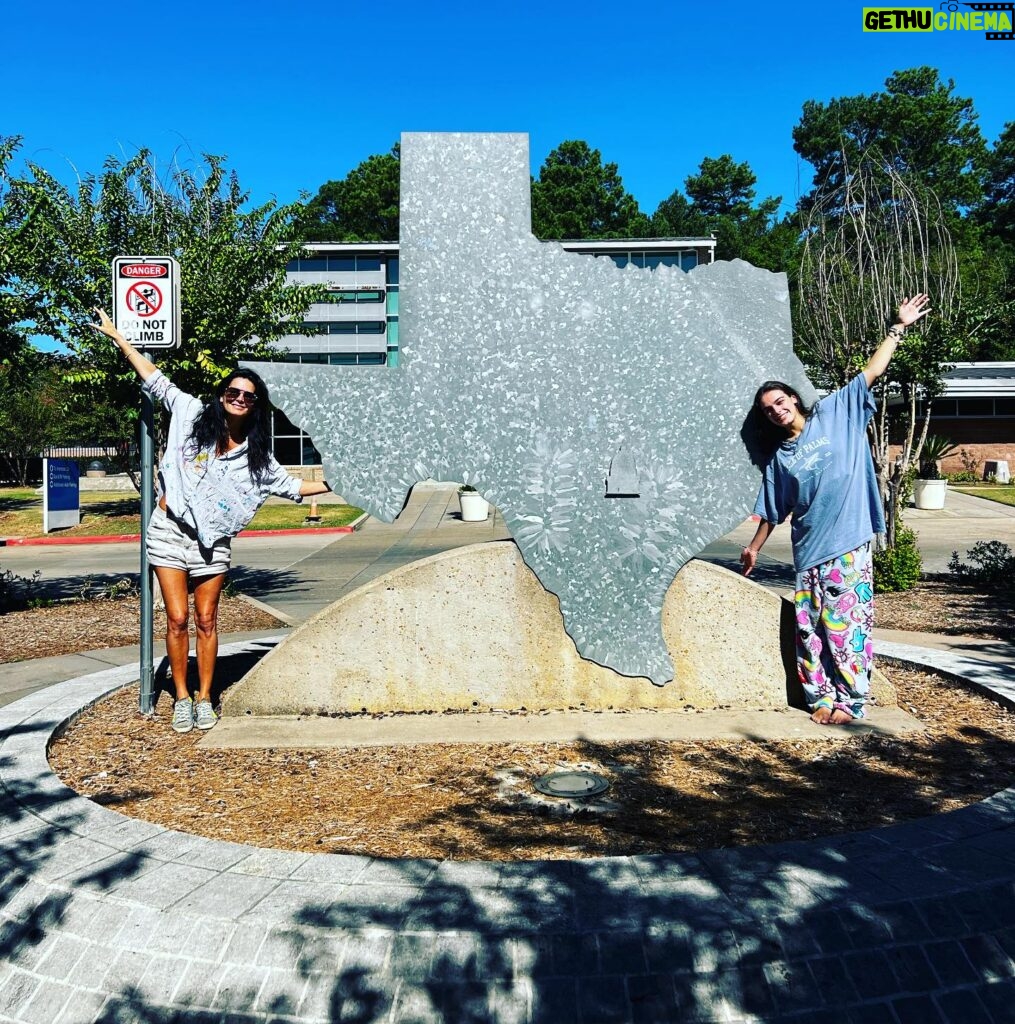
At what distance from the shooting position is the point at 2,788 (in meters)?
4.07

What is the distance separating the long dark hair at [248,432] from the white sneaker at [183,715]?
131 cm

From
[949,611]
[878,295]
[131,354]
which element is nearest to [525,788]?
[131,354]

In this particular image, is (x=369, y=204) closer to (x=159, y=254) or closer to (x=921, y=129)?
(x=921, y=129)

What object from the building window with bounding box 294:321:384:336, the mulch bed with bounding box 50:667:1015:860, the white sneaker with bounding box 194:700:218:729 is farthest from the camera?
the building window with bounding box 294:321:384:336

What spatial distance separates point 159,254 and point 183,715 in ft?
19.5

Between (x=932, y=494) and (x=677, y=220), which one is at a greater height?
(x=677, y=220)

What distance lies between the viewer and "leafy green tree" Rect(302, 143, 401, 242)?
194ft

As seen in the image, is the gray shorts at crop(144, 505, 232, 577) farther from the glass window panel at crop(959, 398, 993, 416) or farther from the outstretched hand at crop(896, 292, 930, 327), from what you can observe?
the glass window panel at crop(959, 398, 993, 416)

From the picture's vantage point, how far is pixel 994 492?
28531mm

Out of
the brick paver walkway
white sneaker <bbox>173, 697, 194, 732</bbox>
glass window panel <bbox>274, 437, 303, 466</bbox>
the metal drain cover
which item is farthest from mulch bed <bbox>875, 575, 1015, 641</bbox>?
glass window panel <bbox>274, 437, 303, 466</bbox>

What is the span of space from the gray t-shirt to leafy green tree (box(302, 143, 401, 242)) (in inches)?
2178

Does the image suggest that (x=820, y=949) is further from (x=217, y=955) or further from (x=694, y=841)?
(x=217, y=955)

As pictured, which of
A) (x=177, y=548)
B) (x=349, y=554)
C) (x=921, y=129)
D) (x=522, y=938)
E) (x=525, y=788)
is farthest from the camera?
(x=921, y=129)

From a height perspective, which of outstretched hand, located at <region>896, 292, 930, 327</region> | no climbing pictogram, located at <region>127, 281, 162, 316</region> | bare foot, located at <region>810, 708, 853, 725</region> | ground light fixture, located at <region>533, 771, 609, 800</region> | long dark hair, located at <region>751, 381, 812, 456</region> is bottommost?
ground light fixture, located at <region>533, 771, 609, 800</region>
